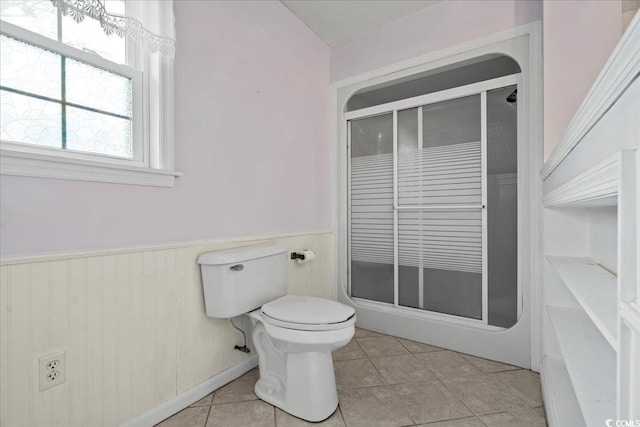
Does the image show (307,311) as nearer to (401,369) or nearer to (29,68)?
(401,369)

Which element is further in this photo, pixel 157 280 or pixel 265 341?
pixel 265 341

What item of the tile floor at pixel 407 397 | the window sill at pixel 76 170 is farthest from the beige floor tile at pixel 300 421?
the window sill at pixel 76 170

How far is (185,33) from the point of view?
1488 millimetres

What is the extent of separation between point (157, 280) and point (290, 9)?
192cm

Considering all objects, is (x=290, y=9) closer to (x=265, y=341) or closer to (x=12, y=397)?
(x=265, y=341)

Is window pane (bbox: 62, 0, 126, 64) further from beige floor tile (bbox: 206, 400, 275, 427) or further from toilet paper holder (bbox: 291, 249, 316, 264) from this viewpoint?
beige floor tile (bbox: 206, 400, 275, 427)

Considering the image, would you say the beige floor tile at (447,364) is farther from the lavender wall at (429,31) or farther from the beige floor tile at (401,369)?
the lavender wall at (429,31)

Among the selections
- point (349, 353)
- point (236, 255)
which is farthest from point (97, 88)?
point (349, 353)

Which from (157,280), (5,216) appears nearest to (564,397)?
(157,280)

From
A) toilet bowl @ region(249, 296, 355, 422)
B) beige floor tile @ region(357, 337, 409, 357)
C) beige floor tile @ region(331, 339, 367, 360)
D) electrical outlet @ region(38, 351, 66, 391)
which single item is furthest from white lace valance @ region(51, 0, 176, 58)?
beige floor tile @ region(357, 337, 409, 357)

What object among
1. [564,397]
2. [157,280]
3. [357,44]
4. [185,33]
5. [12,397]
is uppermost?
[357,44]

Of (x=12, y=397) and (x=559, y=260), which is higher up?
(x=559, y=260)

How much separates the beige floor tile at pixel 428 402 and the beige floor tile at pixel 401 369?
0.05 metres

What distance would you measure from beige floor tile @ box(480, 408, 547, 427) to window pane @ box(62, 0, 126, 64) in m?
2.24
